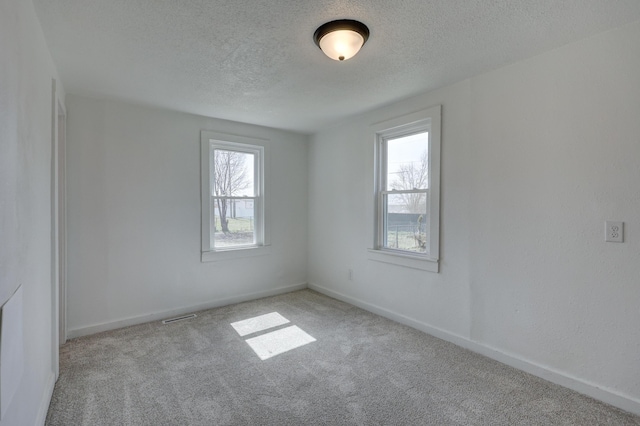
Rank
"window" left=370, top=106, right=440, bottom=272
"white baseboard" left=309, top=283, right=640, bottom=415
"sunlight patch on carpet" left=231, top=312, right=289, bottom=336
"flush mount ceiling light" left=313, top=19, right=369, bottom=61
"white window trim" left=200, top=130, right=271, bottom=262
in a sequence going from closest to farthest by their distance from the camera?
"flush mount ceiling light" left=313, top=19, right=369, bottom=61, "white baseboard" left=309, top=283, right=640, bottom=415, "window" left=370, top=106, right=440, bottom=272, "sunlight patch on carpet" left=231, top=312, right=289, bottom=336, "white window trim" left=200, top=130, right=271, bottom=262

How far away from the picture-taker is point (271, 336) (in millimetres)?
3055

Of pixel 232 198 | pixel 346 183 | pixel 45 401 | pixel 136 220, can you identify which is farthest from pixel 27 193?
pixel 346 183

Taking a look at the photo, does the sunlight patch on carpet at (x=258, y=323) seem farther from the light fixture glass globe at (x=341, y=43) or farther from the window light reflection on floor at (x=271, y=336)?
the light fixture glass globe at (x=341, y=43)

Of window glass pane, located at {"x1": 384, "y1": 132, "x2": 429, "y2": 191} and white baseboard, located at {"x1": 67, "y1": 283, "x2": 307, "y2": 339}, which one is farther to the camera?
window glass pane, located at {"x1": 384, "y1": 132, "x2": 429, "y2": 191}

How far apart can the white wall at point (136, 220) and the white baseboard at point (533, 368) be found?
2155mm

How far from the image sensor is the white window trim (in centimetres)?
383

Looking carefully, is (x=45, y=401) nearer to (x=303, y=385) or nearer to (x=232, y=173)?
(x=303, y=385)

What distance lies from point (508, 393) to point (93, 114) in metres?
4.32

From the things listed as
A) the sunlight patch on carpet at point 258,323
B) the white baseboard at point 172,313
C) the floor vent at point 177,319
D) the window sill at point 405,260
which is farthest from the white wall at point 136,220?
the window sill at point 405,260

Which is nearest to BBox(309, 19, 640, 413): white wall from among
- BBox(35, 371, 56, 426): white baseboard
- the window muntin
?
the window muntin

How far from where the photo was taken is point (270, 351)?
2746 mm

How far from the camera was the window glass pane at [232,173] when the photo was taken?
13.3 feet

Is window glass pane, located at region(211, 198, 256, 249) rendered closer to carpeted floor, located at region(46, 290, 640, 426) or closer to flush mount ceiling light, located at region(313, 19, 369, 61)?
carpeted floor, located at region(46, 290, 640, 426)

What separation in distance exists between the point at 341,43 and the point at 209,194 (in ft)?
8.49
